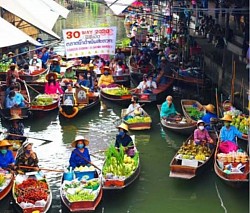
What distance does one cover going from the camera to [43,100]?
16266 mm

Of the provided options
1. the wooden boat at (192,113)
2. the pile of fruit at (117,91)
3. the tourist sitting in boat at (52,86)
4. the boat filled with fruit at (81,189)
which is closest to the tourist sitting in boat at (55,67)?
the pile of fruit at (117,91)

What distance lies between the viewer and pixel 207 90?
19469 millimetres

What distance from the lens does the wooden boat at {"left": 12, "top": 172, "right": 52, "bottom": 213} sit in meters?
8.82

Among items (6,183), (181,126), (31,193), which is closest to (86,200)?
(31,193)

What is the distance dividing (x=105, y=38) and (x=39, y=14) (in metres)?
4.14

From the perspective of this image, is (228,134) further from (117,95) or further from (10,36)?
(117,95)

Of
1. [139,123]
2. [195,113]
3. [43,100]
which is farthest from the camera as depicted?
[43,100]

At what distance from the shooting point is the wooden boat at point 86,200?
29.5 ft

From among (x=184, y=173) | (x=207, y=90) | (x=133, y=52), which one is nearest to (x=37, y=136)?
(x=184, y=173)

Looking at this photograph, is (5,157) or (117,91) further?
(117,91)

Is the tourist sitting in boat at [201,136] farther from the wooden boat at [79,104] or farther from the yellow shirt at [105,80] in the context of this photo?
the yellow shirt at [105,80]

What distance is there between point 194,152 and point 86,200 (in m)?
3.32

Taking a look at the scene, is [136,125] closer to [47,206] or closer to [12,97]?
[12,97]

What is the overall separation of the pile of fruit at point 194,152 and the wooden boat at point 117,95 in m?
5.68
